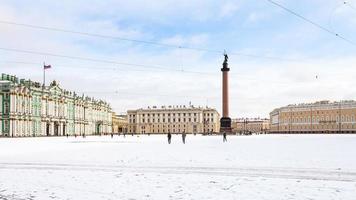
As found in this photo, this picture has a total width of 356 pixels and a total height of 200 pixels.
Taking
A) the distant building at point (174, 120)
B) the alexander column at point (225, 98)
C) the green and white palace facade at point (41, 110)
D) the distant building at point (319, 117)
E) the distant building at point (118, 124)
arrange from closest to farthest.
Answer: the alexander column at point (225, 98) → the green and white palace facade at point (41, 110) → the distant building at point (319, 117) → the distant building at point (118, 124) → the distant building at point (174, 120)

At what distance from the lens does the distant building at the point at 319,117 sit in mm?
129875

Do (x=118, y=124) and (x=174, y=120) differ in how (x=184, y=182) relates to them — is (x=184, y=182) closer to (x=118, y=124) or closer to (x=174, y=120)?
(x=174, y=120)

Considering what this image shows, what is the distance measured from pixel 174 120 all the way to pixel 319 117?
66458 mm

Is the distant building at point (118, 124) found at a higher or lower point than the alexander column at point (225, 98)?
lower

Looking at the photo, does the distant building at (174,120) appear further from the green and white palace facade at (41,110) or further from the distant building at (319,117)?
the green and white palace facade at (41,110)

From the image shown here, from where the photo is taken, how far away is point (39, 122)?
104m

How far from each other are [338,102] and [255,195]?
132 m

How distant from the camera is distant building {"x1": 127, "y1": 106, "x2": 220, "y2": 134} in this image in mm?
183250

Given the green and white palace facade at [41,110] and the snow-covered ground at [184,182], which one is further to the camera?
the green and white palace facade at [41,110]

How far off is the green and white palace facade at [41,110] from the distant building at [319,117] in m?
59.4

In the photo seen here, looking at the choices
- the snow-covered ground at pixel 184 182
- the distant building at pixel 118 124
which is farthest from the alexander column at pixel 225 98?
the distant building at pixel 118 124

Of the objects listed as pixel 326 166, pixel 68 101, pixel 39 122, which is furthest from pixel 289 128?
pixel 326 166

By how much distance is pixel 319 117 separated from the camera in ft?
449

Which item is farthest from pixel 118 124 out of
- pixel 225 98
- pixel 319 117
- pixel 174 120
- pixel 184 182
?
pixel 184 182
